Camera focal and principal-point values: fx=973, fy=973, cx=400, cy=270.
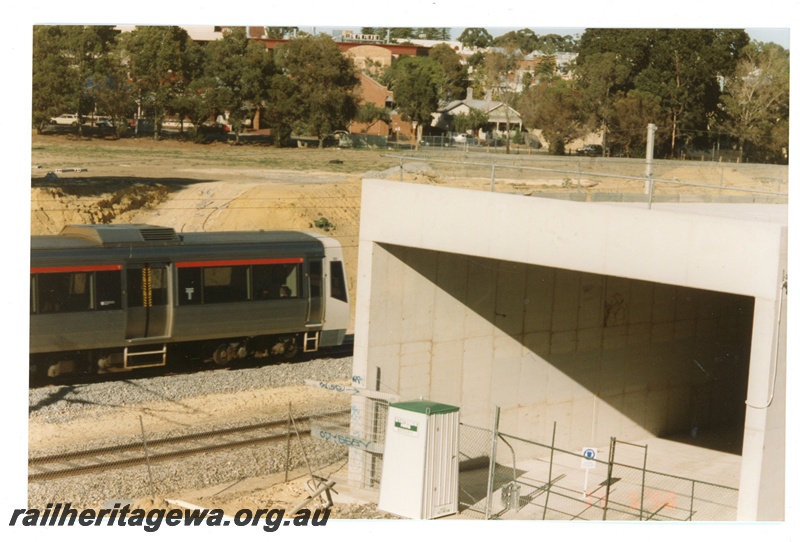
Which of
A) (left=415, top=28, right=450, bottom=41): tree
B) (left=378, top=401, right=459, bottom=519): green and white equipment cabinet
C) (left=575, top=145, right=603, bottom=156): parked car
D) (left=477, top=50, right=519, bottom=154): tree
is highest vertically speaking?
(left=415, top=28, right=450, bottom=41): tree

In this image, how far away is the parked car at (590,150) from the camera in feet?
140

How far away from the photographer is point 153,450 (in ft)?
49.3

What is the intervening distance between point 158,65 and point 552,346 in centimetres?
2865

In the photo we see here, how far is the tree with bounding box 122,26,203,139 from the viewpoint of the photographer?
129ft

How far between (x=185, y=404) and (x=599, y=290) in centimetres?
775

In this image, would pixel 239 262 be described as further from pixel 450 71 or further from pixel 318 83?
pixel 450 71

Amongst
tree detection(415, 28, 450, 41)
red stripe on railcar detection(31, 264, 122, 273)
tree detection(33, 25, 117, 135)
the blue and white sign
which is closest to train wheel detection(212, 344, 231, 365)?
red stripe on railcar detection(31, 264, 122, 273)

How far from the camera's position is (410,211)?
13.5 m

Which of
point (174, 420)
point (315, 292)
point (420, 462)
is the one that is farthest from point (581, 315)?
point (174, 420)

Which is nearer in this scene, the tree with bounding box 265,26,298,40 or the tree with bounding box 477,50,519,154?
the tree with bounding box 265,26,298,40

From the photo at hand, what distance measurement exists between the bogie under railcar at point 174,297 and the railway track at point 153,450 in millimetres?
3483

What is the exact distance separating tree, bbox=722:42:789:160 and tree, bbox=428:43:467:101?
1972cm

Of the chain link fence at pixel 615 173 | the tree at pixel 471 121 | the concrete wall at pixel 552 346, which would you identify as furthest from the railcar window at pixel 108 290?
the tree at pixel 471 121

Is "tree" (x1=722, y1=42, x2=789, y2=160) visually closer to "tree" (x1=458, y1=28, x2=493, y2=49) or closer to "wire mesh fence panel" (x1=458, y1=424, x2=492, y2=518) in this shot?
"tree" (x1=458, y1=28, x2=493, y2=49)
